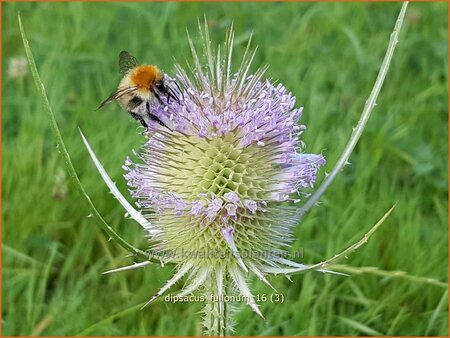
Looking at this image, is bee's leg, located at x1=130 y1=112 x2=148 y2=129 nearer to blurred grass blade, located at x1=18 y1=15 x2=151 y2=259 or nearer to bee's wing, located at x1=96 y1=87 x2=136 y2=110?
bee's wing, located at x1=96 y1=87 x2=136 y2=110

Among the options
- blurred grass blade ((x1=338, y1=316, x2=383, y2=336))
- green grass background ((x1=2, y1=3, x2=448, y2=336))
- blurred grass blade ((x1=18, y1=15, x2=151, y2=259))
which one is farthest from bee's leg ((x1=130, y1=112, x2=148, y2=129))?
blurred grass blade ((x1=338, y1=316, x2=383, y2=336))

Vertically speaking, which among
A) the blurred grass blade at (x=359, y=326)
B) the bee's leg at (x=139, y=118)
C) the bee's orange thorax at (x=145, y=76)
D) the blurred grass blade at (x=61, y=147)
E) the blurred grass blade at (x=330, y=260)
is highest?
the bee's orange thorax at (x=145, y=76)

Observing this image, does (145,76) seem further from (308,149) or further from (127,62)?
(308,149)

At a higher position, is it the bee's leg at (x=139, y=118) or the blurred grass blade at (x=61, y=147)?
the bee's leg at (x=139, y=118)

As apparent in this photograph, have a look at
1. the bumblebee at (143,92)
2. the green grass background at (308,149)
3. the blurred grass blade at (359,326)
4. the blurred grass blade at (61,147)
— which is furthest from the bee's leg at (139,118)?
the blurred grass blade at (359,326)

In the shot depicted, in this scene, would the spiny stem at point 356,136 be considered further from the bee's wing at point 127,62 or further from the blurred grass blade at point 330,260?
the bee's wing at point 127,62

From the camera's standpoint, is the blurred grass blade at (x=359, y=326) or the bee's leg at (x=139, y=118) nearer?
the bee's leg at (x=139, y=118)

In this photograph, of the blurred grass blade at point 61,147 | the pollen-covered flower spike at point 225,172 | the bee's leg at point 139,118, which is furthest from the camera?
the bee's leg at point 139,118

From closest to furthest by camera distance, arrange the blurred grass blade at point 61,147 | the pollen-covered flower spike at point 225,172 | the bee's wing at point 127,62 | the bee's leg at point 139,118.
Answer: the blurred grass blade at point 61,147 < the pollen-covered flower spike at point 225,172 < the bee's leg at point 139,118 < the bee's wing at point 127,62
